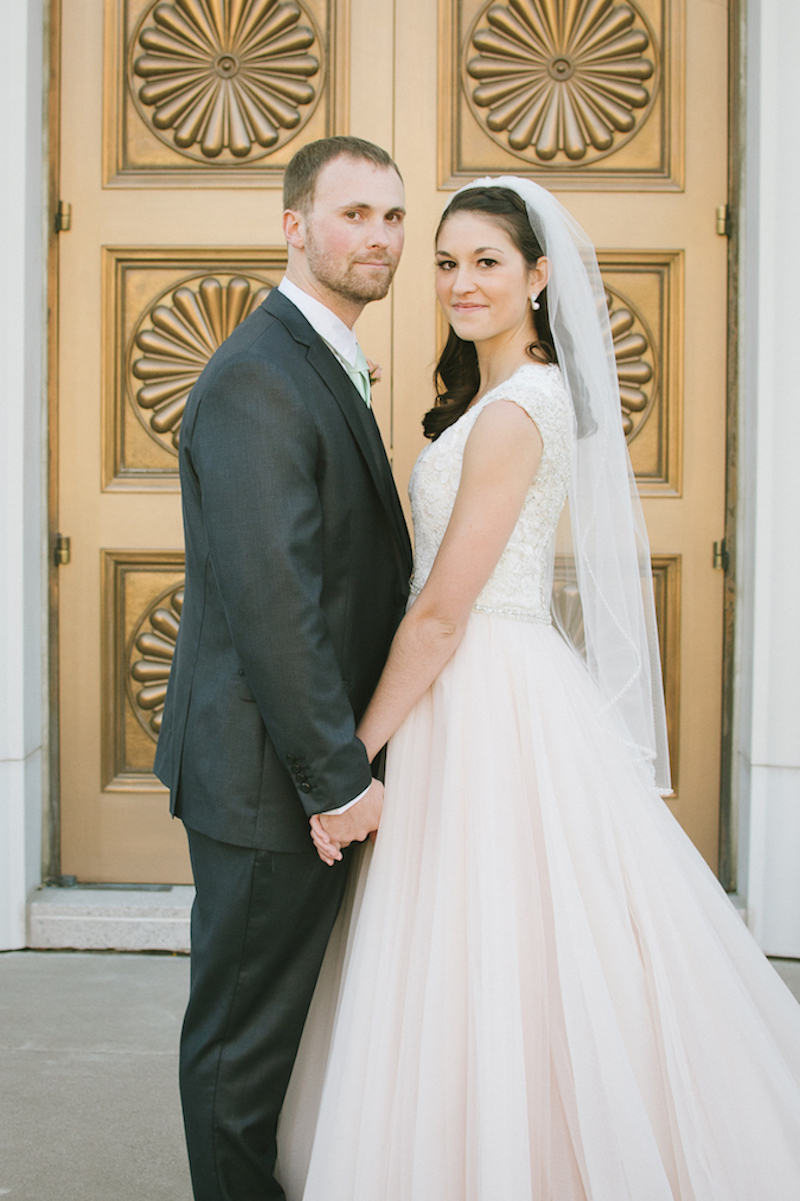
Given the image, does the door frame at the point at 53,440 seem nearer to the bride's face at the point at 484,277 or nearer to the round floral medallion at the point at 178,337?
the round floral medallion at the point at 178,337

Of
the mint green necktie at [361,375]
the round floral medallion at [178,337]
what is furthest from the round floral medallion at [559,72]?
the mint green necktie at [361,375]

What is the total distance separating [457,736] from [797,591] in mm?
1619

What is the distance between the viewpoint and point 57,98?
3.11m

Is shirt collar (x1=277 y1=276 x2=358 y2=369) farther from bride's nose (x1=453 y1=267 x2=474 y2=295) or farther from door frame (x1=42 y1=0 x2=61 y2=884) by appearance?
door frame (x1=42 y1=0 x2=61 y2=884)

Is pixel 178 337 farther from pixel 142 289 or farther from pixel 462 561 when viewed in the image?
pixel 462 561

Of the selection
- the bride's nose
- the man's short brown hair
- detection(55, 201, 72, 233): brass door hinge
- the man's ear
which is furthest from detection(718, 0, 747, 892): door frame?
detection(55, 201, 72, 233): brass door hinge

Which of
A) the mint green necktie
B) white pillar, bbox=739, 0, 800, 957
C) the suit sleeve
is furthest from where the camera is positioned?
white pillar, bbox=739, 0, 800, 957

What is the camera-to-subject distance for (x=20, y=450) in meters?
2.99

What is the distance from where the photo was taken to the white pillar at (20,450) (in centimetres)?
295

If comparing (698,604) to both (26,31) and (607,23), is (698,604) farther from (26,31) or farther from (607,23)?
(26,31)

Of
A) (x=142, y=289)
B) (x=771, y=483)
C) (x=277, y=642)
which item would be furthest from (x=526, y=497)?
(x=142, y=289)

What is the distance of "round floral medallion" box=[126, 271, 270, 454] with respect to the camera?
10.4 feet

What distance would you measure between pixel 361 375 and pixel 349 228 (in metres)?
0.27

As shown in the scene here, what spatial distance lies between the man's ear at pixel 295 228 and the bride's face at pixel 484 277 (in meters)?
0.32
